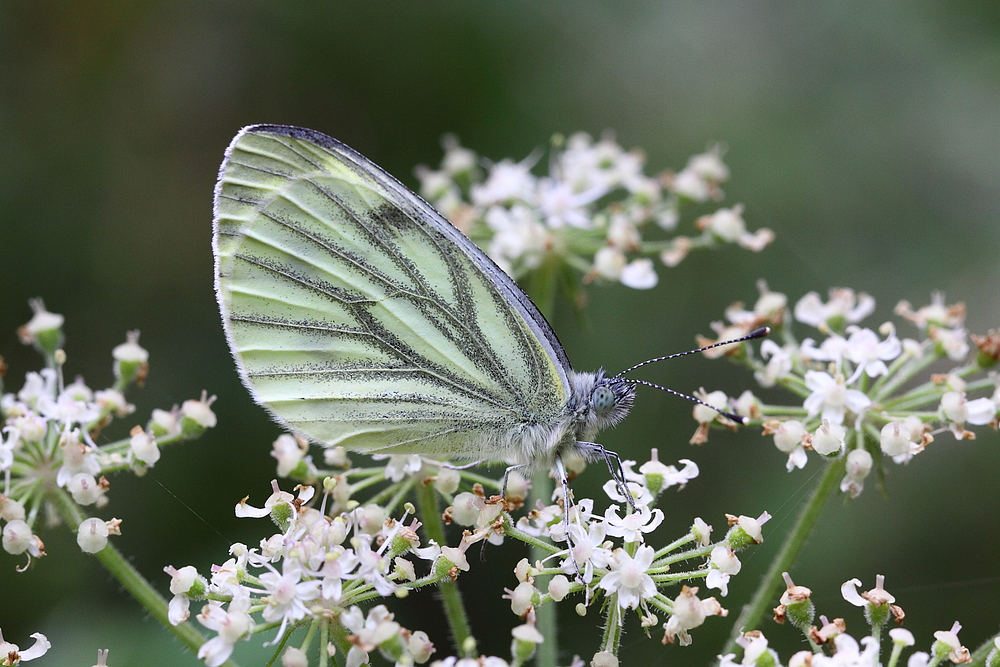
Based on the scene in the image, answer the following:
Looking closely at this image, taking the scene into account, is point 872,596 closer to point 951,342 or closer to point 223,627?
point 951,342

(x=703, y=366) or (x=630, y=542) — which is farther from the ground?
(x=703, y=366)

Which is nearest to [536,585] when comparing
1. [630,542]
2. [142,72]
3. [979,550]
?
[630,542]

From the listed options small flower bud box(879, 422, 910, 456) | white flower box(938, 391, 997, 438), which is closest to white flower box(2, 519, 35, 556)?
small flower bud box(879, 422, 910, 456)

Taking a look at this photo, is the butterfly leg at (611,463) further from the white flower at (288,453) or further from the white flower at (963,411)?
the white flower at (963,411)

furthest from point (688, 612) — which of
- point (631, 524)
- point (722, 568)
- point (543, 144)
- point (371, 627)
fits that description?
point (543, 144)

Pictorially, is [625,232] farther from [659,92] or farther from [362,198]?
[659,92]

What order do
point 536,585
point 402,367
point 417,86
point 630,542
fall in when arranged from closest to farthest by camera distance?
point 630,542 < point 536,585 < point 402,367 < point 417,86
